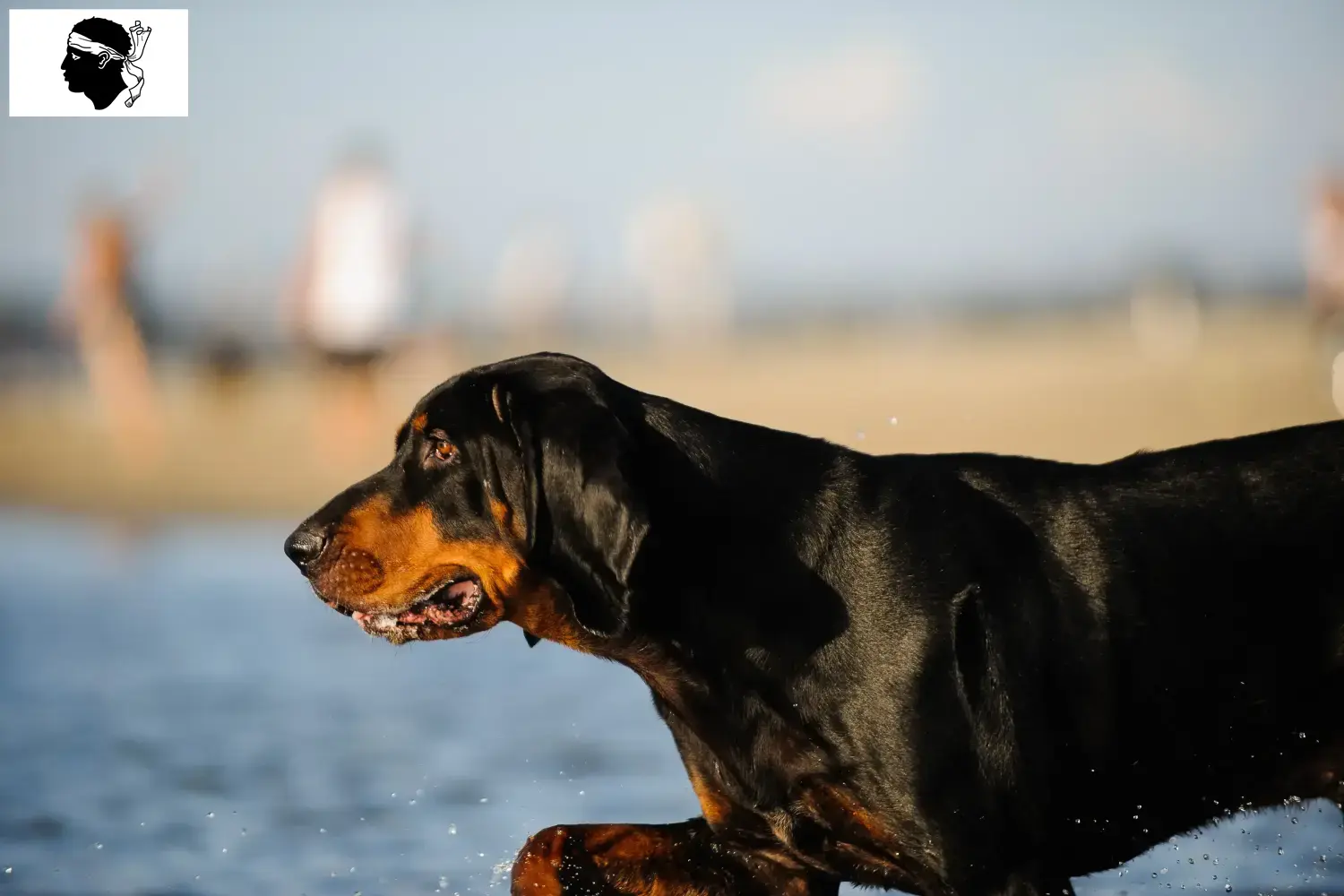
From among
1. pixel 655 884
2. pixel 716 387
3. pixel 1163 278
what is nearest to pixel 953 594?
pixel 655 884

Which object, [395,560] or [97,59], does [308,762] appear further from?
[97,59]

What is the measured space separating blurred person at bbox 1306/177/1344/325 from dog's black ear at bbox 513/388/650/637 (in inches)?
536

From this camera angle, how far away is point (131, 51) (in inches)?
428

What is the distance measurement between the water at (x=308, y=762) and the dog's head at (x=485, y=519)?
1750 millimetres

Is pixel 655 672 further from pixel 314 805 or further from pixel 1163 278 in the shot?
pixel 1163 278

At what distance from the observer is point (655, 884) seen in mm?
4555

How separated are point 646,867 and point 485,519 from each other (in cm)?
98

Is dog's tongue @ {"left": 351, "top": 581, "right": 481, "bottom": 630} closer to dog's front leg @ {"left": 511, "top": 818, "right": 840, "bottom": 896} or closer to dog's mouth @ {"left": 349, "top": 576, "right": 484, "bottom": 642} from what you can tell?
dog's mouth @ {"left": 349, "top": 576, "right": 484, "bottom": 642}

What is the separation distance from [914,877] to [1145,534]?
100 centimetres

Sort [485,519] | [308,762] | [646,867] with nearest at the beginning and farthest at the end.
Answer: [485,519] < [646,867] < [308,762]

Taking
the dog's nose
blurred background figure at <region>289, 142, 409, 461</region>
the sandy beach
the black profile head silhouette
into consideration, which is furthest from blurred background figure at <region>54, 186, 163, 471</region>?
the dog's nose

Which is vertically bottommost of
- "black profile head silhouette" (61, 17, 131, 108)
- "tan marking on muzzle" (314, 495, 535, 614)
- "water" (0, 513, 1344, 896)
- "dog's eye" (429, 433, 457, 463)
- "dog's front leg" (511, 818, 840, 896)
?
"water" (0, 513, 1344, 896)

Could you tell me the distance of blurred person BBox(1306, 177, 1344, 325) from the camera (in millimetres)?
16453

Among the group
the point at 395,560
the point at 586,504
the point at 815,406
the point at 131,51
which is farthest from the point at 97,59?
the point at 815,406
